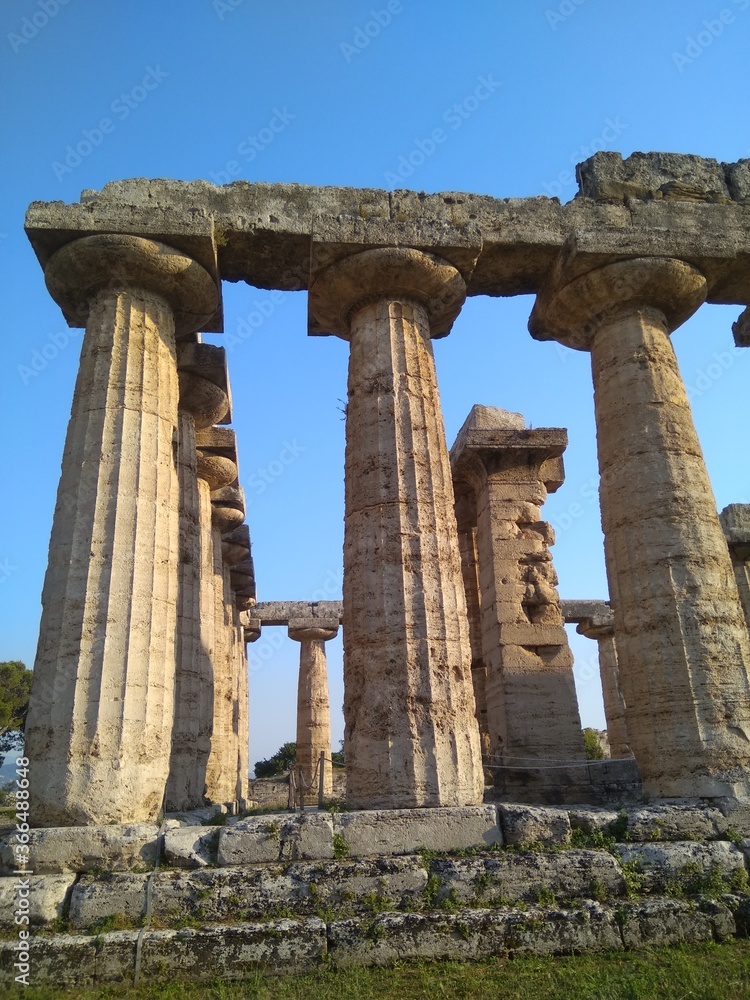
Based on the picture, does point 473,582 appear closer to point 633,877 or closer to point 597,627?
point 633,877

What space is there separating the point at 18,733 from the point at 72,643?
139 ft

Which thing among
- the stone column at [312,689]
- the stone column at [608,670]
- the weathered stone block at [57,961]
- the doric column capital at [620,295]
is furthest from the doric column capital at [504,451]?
the stone column at [312,689]

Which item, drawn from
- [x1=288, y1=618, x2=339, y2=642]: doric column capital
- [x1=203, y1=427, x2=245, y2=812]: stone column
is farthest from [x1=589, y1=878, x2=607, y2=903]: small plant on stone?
[x1=288, y1=618, x2=339, y2=642]: doric column capital

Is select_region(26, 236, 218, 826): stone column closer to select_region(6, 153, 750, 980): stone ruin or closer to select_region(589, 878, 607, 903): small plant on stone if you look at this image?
select_region(6, 153, 750, 980): stone ruin

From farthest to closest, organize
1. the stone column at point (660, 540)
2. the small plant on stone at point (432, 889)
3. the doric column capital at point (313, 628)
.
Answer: the doric column capital at point (313, 628), the stone column at point (660, 540), the small plant on stone at point (432, 889)

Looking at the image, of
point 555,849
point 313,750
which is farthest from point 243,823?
point 313,750

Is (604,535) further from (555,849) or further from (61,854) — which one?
(61,854)

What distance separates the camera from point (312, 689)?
91.2 ft

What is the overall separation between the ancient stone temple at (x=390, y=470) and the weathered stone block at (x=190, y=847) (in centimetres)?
59

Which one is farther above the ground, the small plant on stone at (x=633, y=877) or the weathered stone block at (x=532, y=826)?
the weathered stone block at (x=532, y=826)

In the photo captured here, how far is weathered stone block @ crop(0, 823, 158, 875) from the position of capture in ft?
24.3

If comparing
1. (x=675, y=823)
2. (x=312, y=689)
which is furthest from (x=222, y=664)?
(x=675, y=823)

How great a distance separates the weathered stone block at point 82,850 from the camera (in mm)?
7395

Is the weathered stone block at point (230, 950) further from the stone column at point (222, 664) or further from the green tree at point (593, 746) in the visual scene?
the green tree at point (593, 746)
